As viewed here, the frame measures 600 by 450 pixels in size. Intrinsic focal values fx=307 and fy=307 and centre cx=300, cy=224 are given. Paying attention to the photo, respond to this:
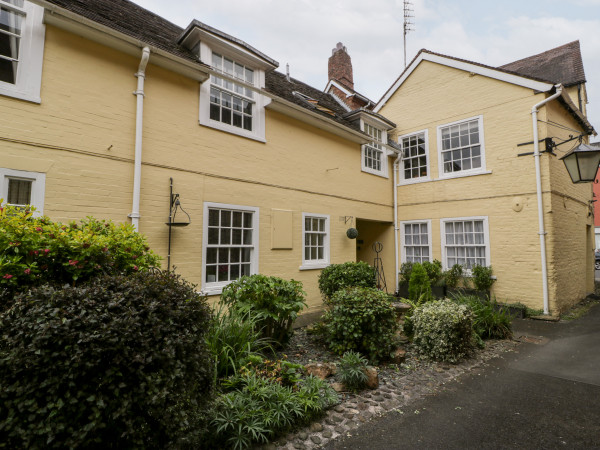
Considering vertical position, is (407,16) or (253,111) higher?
(407,16)

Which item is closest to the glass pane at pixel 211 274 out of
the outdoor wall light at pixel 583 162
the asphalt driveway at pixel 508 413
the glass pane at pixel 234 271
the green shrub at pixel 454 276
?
the glass pane at pixel 234 271

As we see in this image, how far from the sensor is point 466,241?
393 inches

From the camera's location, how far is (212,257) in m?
6.80

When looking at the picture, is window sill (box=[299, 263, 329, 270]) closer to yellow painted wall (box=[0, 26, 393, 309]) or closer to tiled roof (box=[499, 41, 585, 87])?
yellow painted wall (box=[0, 26, 393, 309])

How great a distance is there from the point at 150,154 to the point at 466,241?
944 cm

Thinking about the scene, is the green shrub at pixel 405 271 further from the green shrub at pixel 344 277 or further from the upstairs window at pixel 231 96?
the upstairs window at pixel 231 96

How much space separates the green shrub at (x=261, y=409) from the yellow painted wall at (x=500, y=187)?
311 inches

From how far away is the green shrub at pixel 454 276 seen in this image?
32.0ft

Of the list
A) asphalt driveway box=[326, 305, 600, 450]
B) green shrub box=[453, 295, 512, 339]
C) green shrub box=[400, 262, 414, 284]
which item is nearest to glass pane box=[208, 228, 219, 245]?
asphalt driveway box=[326, 305, 600, 450]

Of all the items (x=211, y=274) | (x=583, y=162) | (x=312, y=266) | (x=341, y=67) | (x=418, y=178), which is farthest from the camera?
(x=341, y=67)

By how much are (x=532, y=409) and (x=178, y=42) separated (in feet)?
31.3

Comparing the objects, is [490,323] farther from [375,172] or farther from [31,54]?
[31,54]

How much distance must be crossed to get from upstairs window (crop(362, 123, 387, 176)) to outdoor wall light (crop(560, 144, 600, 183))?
5587 mm

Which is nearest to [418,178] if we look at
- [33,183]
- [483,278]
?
[483,278]
